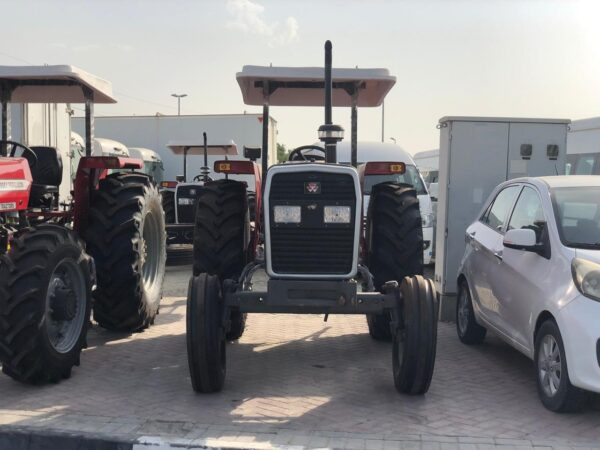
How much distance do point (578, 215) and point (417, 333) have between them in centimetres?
160

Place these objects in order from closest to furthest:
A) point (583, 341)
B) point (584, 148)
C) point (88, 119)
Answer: point (583, 341) < point (88, 119) < point (584, 148)

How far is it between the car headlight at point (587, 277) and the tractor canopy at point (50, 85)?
14.3ft

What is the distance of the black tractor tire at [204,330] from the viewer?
459cm

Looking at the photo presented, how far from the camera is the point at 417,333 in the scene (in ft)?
15.0

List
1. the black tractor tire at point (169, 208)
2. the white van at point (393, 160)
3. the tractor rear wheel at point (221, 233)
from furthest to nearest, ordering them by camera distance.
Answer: the black tractor tire at point (169, 208) → the white van at point (393, 160) → the tractor rear wheel at point (221, 233)

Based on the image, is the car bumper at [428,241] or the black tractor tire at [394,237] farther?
the car bumper at [428,241]

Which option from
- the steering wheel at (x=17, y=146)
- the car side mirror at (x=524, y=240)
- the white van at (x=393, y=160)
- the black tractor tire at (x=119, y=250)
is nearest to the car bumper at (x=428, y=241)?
the white van at (x=393, y=160)

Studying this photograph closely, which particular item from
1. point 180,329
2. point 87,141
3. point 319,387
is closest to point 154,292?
point 180,329

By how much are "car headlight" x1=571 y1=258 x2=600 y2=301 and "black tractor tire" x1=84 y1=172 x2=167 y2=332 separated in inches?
147

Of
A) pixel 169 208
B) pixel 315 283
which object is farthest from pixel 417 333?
pixel 169 208

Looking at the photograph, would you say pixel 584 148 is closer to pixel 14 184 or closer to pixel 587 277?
pixel 587 277

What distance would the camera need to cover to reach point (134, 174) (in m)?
6.88

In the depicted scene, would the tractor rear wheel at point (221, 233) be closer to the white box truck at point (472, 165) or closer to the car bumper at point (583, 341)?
the car bumper at point (583, 341)

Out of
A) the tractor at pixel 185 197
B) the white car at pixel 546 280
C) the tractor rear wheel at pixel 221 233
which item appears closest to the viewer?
the white car at pixel 546 280
